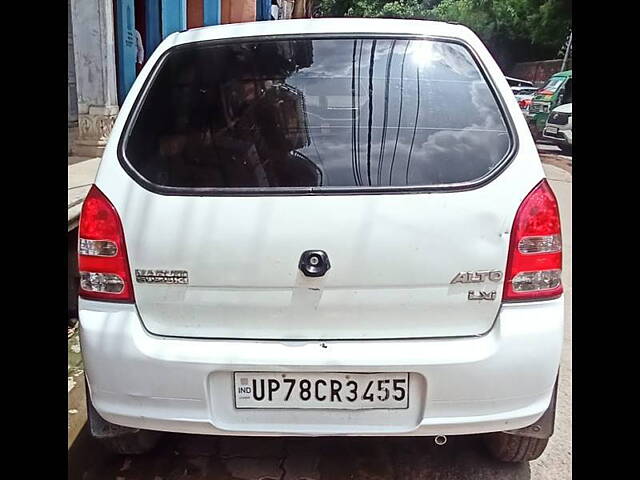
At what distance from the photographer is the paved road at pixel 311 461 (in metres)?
2.28

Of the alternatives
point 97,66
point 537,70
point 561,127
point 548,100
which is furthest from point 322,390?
point 537,70

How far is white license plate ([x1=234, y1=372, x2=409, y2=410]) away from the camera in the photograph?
181cm

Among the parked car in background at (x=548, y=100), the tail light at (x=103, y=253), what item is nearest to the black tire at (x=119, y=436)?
the tail light at (x=103, y=253)

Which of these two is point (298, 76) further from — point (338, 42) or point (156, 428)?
point (156, 428)

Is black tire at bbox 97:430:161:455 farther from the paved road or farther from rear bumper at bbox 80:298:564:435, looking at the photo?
rear bumper at bbox 80:298:564:435

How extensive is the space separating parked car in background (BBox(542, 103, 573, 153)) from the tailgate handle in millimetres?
12943

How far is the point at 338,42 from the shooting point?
6.86ft

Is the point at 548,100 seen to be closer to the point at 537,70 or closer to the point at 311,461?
the point at 537,70

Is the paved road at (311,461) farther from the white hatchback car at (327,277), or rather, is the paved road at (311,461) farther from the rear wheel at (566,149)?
the rear wheel at (566,149)

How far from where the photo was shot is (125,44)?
6449 mm

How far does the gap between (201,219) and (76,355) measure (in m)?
1.93

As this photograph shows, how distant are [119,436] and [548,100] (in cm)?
1548

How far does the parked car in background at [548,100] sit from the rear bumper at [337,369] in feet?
47.0
